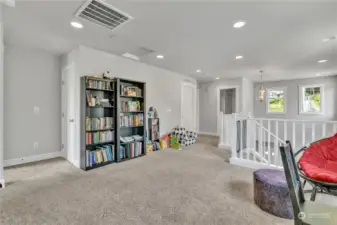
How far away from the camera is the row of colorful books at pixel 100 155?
11.1 feet

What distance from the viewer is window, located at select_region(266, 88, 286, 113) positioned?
7.49 m

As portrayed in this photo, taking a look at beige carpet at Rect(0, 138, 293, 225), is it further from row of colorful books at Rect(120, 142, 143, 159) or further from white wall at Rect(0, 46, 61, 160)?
white wall at Rect(0, 46, 61, 160)

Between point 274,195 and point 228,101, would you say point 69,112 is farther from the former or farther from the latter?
point 228,101

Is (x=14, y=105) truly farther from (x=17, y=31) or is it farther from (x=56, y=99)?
(x=17, y=31)

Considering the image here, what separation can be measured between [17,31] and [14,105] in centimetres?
154

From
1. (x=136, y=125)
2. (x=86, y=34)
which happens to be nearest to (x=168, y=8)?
(x=86, y=34)

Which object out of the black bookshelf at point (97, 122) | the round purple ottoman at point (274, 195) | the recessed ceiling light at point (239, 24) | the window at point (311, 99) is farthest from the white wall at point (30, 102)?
the window at point (311, 99)

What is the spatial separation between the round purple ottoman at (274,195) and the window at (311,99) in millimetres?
6507

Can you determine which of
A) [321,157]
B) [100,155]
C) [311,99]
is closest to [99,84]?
[100,155]

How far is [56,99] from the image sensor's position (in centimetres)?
420

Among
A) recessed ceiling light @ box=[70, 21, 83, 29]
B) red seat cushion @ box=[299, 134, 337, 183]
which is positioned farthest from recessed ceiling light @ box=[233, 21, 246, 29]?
recessed ceiling light @ box=[70, 21, 83, 29]

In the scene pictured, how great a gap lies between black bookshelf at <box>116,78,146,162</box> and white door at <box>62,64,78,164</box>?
0.90 meters

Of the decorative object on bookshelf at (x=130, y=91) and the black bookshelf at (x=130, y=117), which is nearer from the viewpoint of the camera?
the black bookshelf at (x=130, y=117)

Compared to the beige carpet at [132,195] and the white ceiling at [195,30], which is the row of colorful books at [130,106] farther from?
the beige carpet at [132,195]
